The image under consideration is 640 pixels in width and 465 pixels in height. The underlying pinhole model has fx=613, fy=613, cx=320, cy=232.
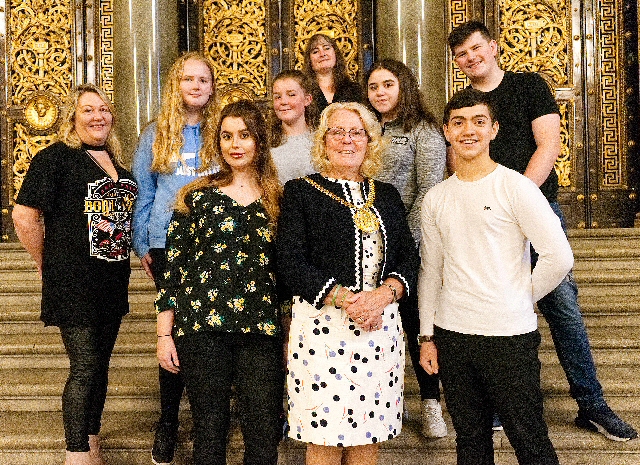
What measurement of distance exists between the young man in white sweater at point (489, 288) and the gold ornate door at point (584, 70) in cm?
404

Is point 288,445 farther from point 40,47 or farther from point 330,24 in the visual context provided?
point 40,47

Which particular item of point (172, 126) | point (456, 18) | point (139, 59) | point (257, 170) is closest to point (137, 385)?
point (172, 126)

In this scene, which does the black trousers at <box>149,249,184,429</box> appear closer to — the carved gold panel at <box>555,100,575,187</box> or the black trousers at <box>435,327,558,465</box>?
the black trousers at <box>435,327,558,465</box>

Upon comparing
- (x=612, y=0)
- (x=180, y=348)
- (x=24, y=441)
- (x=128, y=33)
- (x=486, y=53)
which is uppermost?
(x=612, y=0)

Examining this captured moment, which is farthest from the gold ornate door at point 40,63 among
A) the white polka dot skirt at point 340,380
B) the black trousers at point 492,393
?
the black trousers at point 492,393

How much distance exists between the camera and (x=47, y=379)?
11.1ft

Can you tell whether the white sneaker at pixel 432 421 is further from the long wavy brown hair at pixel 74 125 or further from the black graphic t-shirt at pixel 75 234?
the long wavy brown hair at pixel 74 125

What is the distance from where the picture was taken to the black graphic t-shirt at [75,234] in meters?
2.42

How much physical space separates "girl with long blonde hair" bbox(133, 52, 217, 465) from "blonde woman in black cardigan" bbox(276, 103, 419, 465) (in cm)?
63

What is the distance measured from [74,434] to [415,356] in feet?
4.69

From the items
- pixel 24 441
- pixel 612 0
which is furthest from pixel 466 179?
pixel 612 0

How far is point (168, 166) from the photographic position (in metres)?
2.51

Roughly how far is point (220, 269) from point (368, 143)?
0.70 metres

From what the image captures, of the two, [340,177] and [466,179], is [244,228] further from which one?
[466,179]
